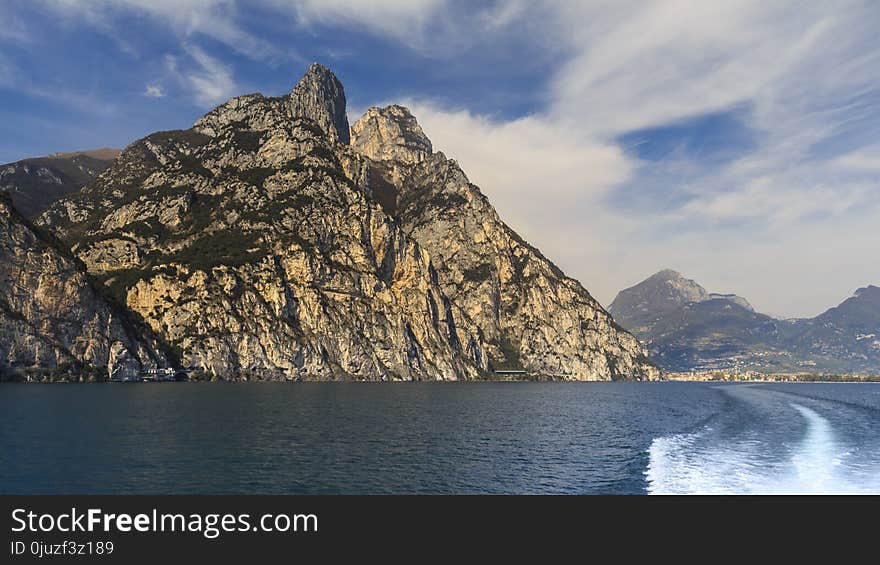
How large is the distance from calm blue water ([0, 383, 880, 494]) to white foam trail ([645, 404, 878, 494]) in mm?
177

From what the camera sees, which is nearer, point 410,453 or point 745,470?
point 745,470

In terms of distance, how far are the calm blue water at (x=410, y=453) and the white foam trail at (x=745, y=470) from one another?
0.58ft

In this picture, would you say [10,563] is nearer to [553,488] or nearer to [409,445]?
[553,488]

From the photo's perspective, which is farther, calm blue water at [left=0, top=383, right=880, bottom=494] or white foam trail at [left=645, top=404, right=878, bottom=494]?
calm blue water at [left=0, top=383, right=880, bottom=494]

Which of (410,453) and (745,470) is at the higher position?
(410,453)

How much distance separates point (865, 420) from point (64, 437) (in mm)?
128163

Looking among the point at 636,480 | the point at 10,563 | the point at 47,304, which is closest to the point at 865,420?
the point at 636,480

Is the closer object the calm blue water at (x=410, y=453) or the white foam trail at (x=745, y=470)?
the white foam trail at (x=745, y=470)

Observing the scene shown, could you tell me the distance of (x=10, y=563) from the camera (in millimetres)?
24078

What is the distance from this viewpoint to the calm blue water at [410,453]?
45062mm

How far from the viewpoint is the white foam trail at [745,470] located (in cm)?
4391

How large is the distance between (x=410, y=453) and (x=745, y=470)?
33.7 m

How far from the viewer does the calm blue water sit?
4506 centimetres

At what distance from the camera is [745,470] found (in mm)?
51000
